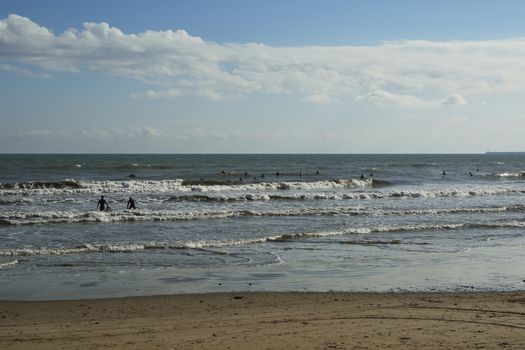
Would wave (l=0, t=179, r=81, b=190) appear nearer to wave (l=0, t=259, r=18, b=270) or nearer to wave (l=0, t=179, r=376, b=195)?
wave (l=0, t=179, r=376, b=195)

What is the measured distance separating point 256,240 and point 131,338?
12127 millimetres

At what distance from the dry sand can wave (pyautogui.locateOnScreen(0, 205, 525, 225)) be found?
15.2m

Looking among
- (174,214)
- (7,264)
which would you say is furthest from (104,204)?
(7,264)

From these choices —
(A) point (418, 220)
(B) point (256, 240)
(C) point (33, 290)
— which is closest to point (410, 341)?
(C) point (33, 290)

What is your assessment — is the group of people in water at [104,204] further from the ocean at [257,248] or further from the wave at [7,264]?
the wave at [7,264]

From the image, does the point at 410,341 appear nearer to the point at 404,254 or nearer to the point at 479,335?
the point at 479,335

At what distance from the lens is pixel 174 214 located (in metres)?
28.7

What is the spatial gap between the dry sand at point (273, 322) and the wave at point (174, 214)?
15.2m

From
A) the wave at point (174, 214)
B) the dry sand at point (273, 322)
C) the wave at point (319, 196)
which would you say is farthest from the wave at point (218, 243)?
the wave at point (319, 196)

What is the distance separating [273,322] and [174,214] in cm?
1907

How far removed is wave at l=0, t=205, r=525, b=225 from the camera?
26.9 metres

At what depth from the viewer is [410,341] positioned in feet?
28.7

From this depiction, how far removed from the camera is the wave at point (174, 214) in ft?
88.3

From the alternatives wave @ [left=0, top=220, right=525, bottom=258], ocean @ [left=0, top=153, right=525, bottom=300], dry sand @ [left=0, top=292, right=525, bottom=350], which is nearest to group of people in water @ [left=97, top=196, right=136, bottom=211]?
ocean @ [left=0, top=153, right=525, bottom=300]
